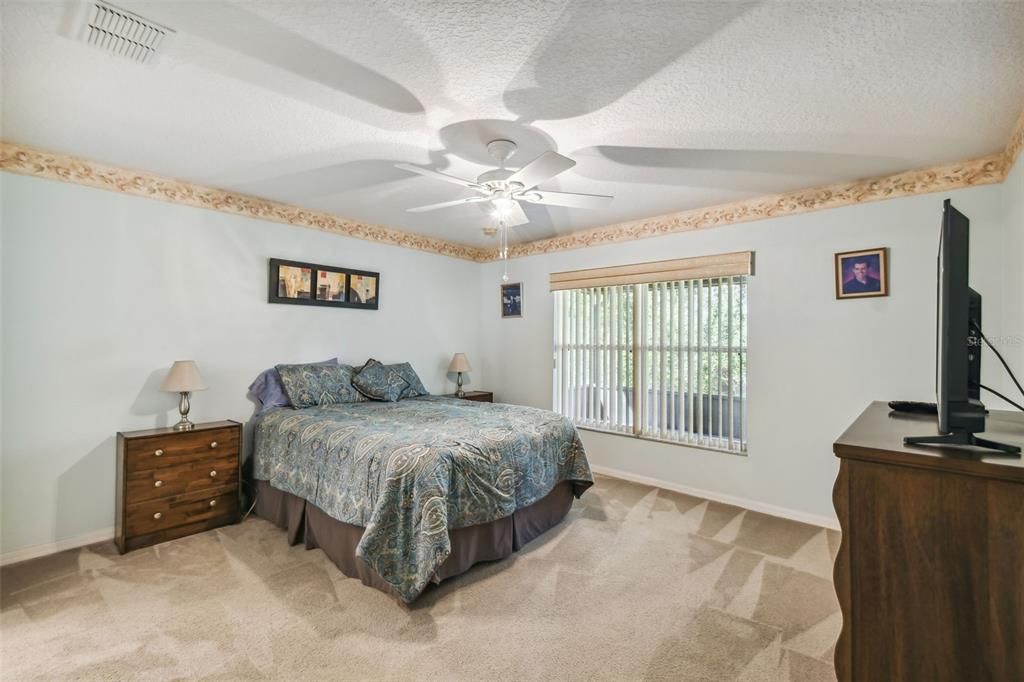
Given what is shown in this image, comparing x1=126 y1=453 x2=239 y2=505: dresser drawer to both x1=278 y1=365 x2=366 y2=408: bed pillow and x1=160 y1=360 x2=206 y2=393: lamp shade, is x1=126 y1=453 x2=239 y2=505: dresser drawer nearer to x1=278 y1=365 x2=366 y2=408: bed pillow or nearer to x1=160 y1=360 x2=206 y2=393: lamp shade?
x1=160 y1=360 x2=206 y2=393: lamp shade

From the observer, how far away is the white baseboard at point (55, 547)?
262 centimetres

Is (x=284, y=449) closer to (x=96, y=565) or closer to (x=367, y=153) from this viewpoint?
(x=96, y=565)

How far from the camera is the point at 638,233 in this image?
424 cm

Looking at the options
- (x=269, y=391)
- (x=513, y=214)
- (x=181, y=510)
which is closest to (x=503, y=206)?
(x=513, y=214)

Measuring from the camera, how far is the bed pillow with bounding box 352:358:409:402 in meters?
4.00

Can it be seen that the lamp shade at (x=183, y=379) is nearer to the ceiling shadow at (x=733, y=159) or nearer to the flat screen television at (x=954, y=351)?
the ceiling shadow at (x=733, y=159)

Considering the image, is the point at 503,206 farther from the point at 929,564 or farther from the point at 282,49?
the point at 929,564

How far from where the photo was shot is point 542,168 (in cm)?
227

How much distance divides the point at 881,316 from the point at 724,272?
109 centimetres

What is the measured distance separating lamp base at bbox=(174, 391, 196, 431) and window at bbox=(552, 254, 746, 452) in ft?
10.9

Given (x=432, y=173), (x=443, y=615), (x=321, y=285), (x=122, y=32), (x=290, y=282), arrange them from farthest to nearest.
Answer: (x=321, y=285) → (x=290, y=282) → (x=432, y=173) → (x=443, y=615) → (x=122, y=32)

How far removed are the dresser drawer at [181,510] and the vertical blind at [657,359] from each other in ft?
10.2

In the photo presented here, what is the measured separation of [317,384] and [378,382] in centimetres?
54

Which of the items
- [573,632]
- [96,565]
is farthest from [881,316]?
[96,565]
